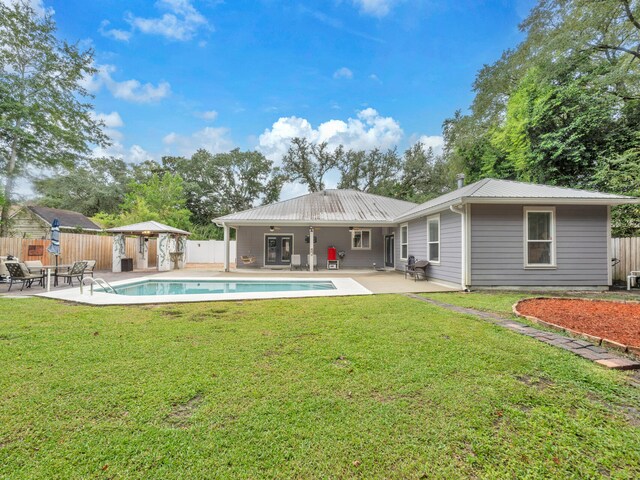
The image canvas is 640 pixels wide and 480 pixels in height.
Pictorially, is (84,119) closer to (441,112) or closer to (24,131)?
(24,131)

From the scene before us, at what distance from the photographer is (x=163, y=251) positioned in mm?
15094

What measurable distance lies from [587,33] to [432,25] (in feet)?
21.3

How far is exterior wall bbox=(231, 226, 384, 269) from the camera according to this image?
53.2ft

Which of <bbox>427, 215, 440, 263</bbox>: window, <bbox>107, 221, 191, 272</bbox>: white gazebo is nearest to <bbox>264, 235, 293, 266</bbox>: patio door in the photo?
<bbox>107, 221, 191, 272</bbox>: white gazebo

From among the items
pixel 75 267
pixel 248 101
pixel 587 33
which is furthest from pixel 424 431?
pixel 248 101

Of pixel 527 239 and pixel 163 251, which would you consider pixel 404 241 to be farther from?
pixel 163 251

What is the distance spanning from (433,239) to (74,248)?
16126 millimetres

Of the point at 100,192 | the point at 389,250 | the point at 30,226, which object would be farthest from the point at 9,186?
the point at 389,250

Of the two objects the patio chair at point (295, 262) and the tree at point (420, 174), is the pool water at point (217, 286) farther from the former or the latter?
the tree at point (420, 174)

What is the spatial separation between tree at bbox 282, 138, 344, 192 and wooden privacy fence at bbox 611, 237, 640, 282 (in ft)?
78.7

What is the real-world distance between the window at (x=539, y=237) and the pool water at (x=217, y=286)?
586cm

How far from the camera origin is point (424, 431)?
6.63 feet

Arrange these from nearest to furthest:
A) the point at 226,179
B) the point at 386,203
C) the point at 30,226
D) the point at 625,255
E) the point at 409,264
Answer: the point at 625,255, the point at 409,264, the point at 386,203, the point at 30,226, the point at 226,179

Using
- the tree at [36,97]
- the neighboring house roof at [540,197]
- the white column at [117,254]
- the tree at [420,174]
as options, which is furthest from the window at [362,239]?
the tree at [36,97]
